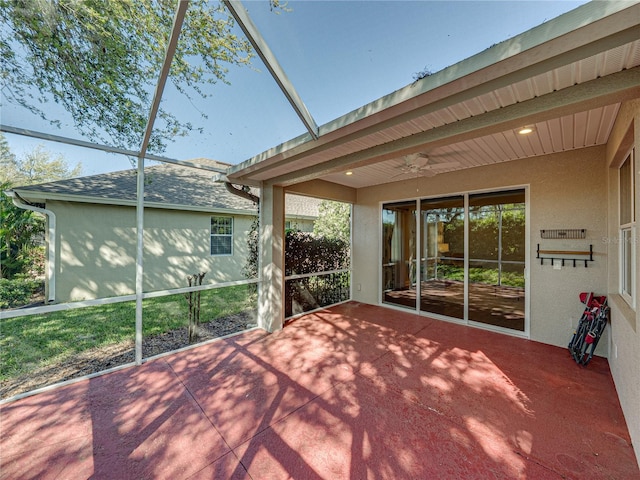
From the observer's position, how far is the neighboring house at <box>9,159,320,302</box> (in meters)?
2.81

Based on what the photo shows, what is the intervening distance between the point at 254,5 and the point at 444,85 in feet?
5.31

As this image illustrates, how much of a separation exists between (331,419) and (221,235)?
11.3 feet

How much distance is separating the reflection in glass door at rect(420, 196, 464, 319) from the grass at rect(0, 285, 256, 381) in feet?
12.9

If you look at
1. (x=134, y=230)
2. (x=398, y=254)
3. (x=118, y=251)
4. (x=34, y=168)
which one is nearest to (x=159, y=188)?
(x=134, y=230)

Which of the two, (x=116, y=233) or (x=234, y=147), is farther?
(x=234, y=147)

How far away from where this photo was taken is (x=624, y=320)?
2.31 meters

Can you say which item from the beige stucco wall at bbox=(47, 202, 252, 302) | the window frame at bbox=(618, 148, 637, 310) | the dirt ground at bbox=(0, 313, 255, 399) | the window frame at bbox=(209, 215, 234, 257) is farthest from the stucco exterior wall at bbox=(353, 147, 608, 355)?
the beige stucco wall at bbox=(47, 202, 252, 302)

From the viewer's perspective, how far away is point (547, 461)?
5.97 feet

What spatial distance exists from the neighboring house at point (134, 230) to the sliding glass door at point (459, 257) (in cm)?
341

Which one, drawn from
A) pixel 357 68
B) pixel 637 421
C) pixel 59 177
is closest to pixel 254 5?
pixel 357 68

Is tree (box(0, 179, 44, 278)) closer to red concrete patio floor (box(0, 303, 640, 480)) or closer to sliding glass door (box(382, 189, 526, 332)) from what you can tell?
red concrete patio floor (box(0, 303, 640, 480))

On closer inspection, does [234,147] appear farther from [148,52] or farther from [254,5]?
[254,5]

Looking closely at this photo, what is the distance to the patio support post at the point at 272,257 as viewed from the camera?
14.3 ft

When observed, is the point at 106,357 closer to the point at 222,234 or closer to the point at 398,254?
the point at 222,234
